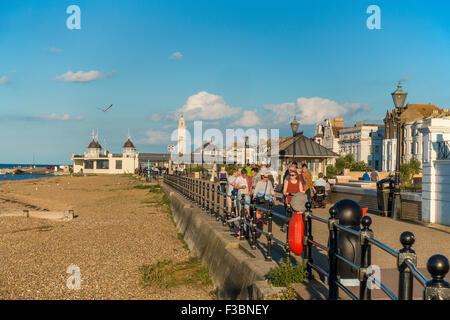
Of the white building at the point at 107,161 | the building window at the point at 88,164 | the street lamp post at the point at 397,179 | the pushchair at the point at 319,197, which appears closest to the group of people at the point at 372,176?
the pushchair at the point at 319,197

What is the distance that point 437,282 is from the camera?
2.94 meters

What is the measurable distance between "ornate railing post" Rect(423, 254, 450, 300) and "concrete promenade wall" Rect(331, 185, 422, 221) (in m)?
11.5

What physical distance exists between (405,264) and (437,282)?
16.8 inches

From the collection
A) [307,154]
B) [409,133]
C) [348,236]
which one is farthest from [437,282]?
[409,133]

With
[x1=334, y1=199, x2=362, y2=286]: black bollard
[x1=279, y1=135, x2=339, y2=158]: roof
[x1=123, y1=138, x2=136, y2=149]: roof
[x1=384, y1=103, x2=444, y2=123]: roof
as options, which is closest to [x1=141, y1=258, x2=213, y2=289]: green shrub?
[x1=334, y1=199, x2=362, y2=286]: black bollard

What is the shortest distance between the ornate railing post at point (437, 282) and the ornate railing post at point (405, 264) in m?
0.37

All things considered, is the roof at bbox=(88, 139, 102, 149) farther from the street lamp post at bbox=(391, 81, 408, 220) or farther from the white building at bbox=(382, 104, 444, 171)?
the street lamp post at bbox=(391, 81, 408, 220)

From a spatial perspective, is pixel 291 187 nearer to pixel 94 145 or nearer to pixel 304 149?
pixel 304 149

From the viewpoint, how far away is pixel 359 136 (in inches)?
3366

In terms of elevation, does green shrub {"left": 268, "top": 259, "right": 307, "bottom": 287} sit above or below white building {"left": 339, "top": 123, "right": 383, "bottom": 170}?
below

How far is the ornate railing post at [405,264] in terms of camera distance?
3322 millimetres

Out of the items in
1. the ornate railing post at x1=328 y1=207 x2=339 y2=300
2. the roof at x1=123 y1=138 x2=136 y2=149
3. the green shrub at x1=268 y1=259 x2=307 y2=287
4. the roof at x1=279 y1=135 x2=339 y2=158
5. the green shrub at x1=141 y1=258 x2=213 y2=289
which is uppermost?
the roof at x1=123 y1=138 x2=136 y2=149

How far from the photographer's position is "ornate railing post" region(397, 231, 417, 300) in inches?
131
